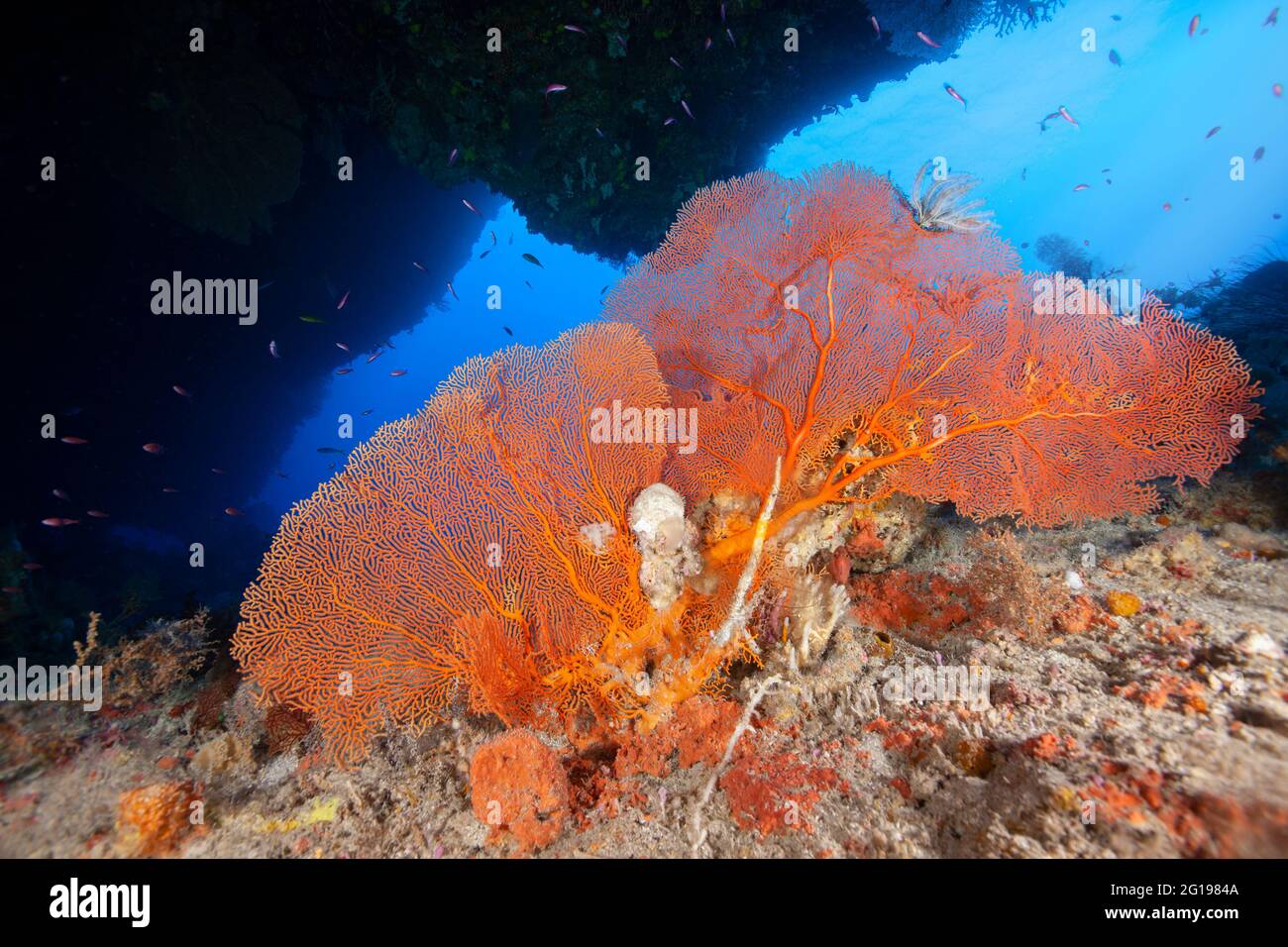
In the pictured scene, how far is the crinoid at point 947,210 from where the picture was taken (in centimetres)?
443

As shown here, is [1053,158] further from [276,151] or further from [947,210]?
[276,151]

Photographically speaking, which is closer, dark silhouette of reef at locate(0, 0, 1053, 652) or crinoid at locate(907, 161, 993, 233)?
crinoid at locate(907, 161, 993, 233)

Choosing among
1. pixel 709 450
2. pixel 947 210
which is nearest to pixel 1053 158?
pixel 947 210

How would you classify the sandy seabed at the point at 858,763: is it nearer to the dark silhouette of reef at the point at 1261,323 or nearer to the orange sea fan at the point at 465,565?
the orange sea fan at the point at 465,565

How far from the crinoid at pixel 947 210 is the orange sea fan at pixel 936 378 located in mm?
91

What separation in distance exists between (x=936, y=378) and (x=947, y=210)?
5.16 ft

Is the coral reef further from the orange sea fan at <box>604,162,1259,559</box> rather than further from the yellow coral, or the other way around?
the yellow coral

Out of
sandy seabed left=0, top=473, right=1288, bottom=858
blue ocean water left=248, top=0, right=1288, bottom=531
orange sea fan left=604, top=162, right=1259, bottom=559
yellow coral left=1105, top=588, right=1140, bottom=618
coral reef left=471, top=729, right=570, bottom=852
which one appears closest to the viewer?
sandy seabed left=0, top=473, right=1288, bottom=858

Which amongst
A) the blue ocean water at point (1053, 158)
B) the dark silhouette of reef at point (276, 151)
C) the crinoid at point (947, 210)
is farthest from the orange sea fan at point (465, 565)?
the blue ocean water at point (1053, 158)

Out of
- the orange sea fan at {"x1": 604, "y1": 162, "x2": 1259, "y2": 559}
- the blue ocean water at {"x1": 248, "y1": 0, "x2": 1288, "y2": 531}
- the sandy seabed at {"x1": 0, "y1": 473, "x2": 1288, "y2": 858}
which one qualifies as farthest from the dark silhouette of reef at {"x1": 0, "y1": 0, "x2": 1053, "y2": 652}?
the sandy seabed at {"x1": 0, "y1": 473, "x2": 1288, "y2": 858}

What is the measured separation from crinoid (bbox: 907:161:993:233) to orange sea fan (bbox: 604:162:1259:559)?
91 mm

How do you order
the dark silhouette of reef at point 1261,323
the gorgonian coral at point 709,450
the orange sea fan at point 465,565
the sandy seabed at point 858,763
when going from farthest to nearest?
the dark silhouette of reef at point 1261,323
the gorgonian coral at point 709,450
the orange sea fan at point 465,565
the sandy seabed at point 858,763

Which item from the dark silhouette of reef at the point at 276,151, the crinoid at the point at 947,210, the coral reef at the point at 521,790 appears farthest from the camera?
the dark silhouette of reef at the point at 276,151

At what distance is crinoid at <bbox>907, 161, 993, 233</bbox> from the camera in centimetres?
443
